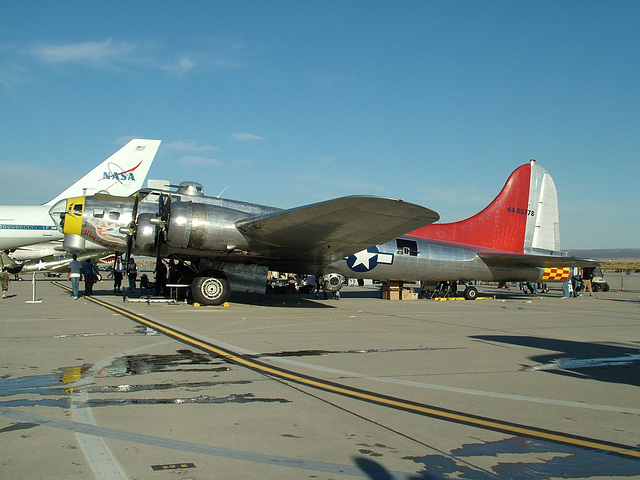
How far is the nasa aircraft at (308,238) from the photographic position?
1426 centimetres

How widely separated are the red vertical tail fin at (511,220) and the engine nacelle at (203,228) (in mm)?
9621

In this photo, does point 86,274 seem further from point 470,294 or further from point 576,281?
point 576,281

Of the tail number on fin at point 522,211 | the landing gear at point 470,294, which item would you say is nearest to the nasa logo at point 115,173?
the landing gear at point 470,294

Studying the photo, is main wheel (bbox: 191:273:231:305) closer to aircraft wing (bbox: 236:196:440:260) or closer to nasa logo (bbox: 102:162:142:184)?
aircraft wing (bbox: 236:196:440:260)

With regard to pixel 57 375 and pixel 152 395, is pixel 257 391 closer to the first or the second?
pixel 152 395

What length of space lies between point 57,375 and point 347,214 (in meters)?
8.53

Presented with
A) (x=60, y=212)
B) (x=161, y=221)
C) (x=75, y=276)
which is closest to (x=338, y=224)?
(x=161, y=221)

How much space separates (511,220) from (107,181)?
22.9 m

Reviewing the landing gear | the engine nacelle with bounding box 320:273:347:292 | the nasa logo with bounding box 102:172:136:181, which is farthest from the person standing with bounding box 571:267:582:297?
the nasa logo with bounding box 102:172:136:181

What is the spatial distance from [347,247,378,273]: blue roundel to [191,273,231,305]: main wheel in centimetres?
495

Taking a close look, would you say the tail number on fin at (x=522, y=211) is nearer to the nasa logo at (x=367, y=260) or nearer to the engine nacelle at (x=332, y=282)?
the nasa logo at (x=367, y=260)

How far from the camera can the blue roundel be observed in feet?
62.5

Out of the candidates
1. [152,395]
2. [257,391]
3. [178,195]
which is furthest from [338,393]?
[178,195]

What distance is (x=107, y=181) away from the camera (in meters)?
32.2
